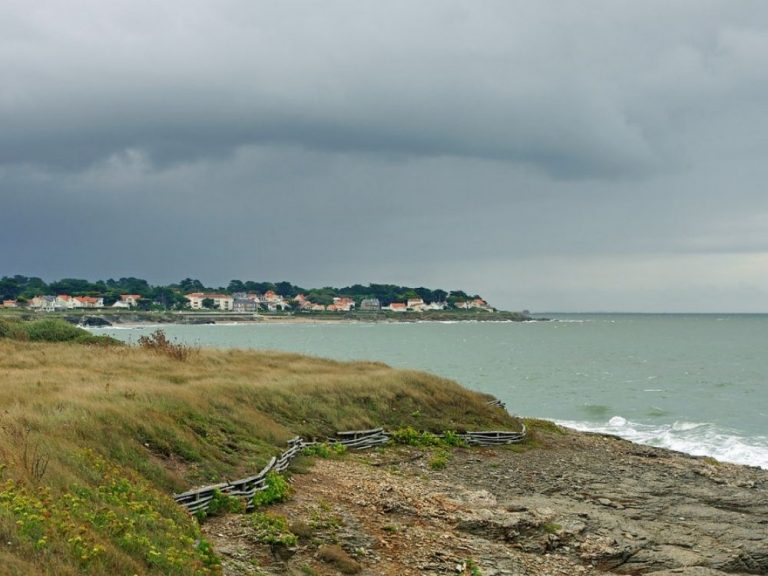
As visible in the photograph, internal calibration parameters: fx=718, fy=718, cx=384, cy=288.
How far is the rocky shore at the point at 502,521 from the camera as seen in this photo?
47.4 ft

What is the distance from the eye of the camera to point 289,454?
21.6m

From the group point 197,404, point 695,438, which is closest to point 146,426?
point 197,404

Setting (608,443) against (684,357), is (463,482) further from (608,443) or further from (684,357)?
(684,357)

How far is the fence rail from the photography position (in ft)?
51.8

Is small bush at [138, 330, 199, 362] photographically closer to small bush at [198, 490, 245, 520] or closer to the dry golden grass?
the dry golden grass

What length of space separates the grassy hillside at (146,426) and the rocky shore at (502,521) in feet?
5.90

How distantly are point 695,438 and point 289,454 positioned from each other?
29.0 meters

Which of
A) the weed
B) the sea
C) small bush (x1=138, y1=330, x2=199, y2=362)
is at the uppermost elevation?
small bush (x1=138, y1=330, x2=199, y2=362)

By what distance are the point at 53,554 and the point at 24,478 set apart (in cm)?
305

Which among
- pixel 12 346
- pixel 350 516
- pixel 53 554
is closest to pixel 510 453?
pixel 350 516

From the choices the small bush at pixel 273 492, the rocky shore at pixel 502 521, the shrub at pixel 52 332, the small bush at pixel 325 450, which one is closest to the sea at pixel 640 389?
the shrub at pixel 52 332

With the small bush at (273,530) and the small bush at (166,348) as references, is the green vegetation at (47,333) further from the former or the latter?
the small bush at (273,530)

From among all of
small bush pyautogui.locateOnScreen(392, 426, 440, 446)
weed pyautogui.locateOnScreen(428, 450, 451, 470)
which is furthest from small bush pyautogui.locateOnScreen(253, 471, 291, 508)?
small bush pyautogui.locateOnScreen(392, 426, 440, 446)

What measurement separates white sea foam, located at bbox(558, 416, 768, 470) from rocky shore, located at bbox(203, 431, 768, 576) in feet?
35.5
